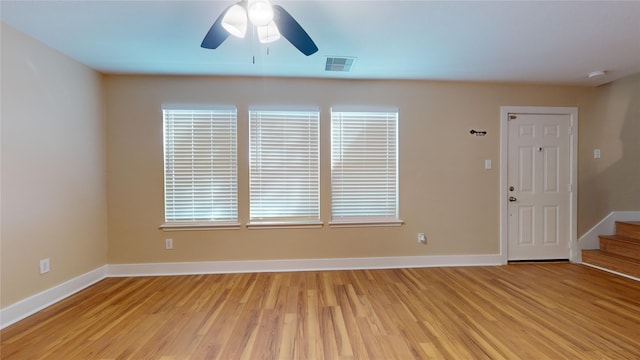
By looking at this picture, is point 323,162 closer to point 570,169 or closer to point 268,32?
point 268,32

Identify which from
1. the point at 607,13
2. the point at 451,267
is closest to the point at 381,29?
the point at 607,13

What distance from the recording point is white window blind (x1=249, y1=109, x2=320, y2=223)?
10.6 ft

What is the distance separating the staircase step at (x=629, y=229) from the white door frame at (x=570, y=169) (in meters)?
0.50

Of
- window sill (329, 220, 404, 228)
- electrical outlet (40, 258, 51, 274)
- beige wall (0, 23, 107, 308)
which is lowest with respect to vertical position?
electrical outlet (40, 258, 51, 274)

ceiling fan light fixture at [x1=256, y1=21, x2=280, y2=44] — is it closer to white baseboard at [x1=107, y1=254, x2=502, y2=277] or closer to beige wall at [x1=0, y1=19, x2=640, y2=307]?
beige wall at [x1=0, y1=19, x2=640, y2=307]

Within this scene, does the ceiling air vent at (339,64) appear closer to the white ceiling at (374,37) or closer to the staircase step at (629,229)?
the white ceiling at (374,37)

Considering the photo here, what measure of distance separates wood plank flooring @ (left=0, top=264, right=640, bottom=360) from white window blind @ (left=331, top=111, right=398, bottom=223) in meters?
0.81

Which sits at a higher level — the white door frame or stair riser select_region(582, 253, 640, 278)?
the white door frame

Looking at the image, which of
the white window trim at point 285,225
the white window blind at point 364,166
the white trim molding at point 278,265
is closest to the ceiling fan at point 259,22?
the white window blind at point 364,166

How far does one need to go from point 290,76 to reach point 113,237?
9.61 feet

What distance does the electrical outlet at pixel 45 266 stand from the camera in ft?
7.68

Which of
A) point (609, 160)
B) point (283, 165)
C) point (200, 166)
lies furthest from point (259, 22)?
point (609, 160)

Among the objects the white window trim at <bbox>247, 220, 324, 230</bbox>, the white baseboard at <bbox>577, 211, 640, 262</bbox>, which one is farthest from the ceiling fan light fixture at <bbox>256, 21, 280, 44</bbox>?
the white baseboard at <bbox>577, 211, 640, 262</bbox>

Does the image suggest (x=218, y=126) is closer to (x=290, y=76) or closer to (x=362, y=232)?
(x=290, y=76)
